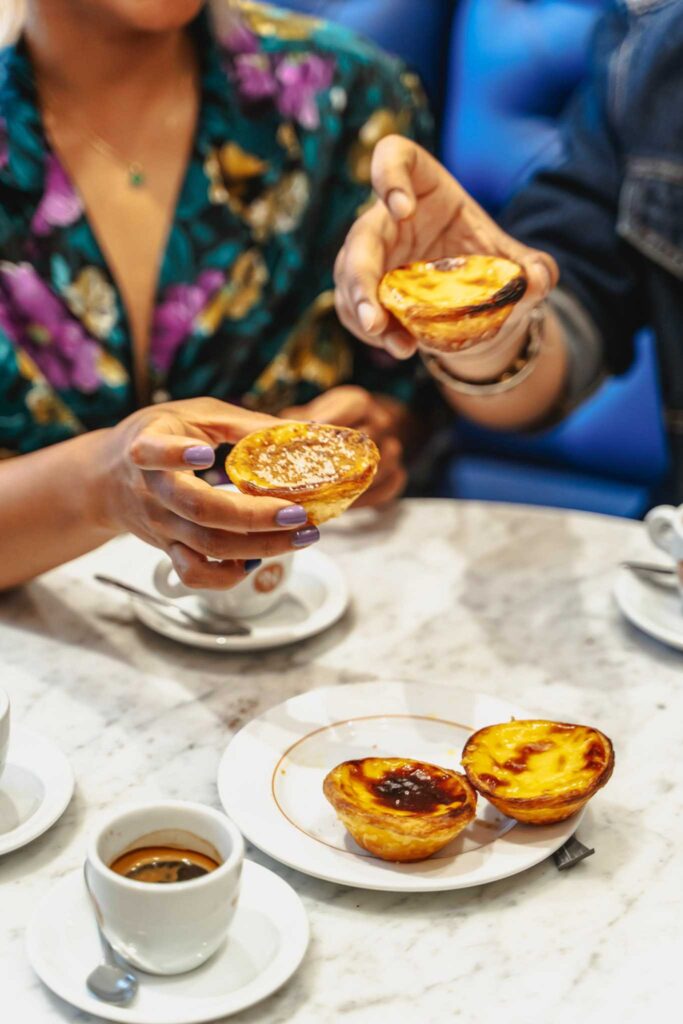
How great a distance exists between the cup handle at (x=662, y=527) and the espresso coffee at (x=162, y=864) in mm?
757

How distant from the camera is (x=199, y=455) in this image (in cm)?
101

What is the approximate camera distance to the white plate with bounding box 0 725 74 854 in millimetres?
945

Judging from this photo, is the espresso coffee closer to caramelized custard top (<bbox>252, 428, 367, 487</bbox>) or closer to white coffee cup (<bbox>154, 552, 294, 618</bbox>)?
caramelized custard top (<bbox>252, 428, 367, 487</bbox>)

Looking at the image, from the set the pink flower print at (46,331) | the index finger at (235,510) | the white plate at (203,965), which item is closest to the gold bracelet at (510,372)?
the pink flower print at (46,331)

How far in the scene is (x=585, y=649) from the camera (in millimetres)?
1316

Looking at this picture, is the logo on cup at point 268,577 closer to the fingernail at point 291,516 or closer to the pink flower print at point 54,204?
the fingernail at point 291,516

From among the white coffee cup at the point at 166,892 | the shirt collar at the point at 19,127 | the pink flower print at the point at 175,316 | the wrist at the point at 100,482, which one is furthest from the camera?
the pink flower print at the point at 175,316

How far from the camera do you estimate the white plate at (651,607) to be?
1.31 metres

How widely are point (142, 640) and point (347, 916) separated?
1.69 ft

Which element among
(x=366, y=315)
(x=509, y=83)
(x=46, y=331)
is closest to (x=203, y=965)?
(x=366, y=315)

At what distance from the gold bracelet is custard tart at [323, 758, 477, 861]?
0.76m

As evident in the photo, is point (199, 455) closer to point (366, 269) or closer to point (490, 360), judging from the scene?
point (366, 269)

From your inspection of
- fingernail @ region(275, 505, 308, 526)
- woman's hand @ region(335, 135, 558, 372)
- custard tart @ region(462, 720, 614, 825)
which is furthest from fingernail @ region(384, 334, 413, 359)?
custard tart @ region(462, 720, 614, 825)

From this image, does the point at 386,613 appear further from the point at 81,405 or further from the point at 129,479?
the point at 81,405
